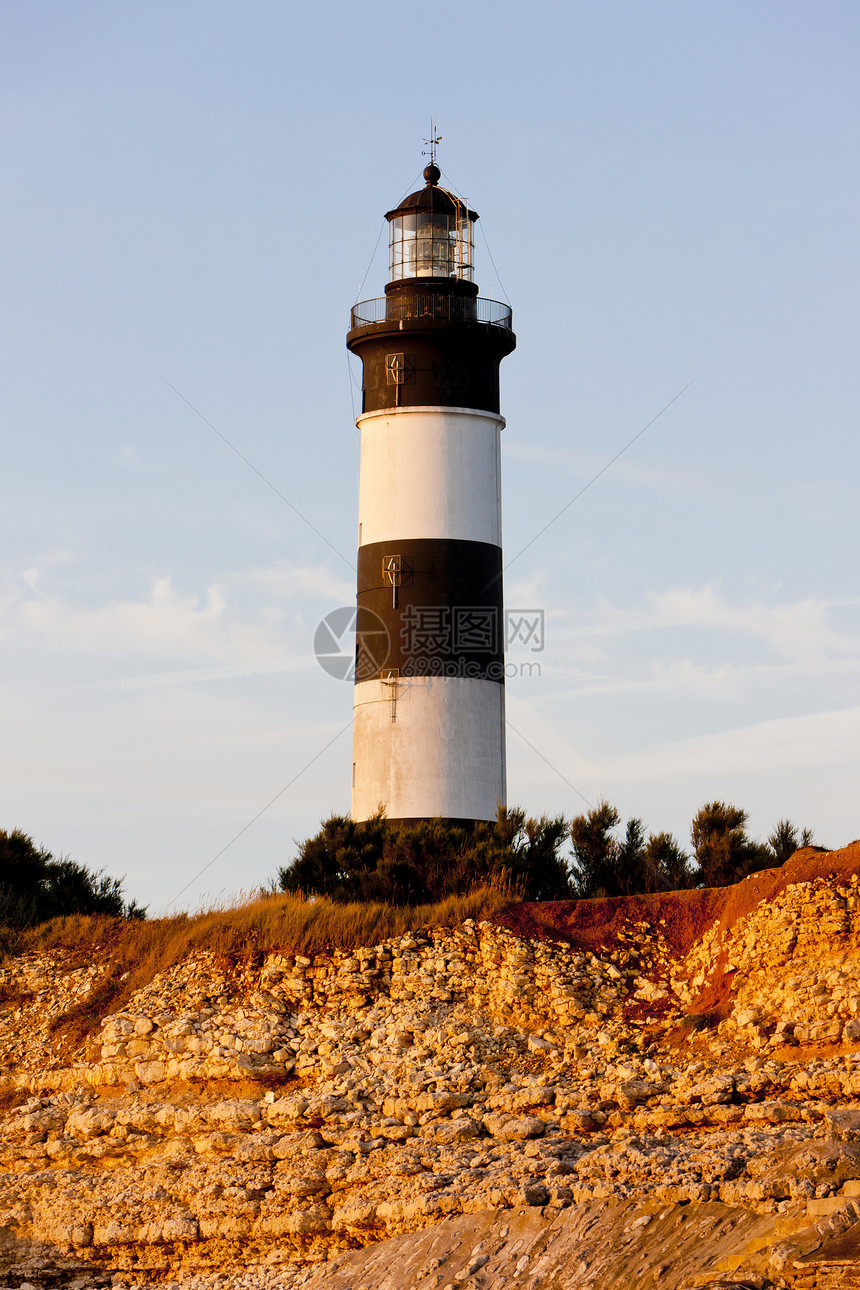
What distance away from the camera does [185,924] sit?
1642 centimetres

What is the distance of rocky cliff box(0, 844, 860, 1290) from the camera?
33.9ft

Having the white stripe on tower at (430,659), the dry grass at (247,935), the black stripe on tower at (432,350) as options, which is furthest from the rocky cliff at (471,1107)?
the black stripe on tower at (432,350)

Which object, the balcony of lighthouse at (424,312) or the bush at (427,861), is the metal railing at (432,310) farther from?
the bush at (427,861)

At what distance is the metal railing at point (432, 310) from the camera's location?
→ 23.0m

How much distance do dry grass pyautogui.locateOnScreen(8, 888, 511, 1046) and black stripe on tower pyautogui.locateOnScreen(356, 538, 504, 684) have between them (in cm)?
602

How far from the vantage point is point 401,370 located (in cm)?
2295

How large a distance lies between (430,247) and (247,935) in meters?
12.3

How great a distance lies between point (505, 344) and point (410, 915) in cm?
1053

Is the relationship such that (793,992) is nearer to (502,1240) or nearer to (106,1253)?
(502,1240)

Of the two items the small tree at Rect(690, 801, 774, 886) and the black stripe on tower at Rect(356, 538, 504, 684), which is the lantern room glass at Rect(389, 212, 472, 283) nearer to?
the black stripe on tower at Rect(356, 538, 504, 684)

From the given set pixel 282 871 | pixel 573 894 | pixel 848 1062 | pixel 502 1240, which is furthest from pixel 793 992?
pixel 282 871

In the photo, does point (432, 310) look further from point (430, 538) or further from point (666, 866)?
point (666, 866)

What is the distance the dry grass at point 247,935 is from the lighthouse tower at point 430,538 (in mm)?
5393

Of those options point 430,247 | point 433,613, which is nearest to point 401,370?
point 430,247
